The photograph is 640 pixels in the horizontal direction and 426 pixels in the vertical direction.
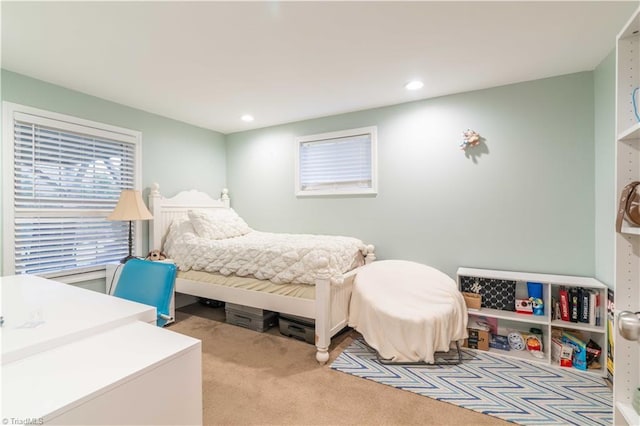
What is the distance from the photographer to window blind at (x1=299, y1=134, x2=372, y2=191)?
339 cm

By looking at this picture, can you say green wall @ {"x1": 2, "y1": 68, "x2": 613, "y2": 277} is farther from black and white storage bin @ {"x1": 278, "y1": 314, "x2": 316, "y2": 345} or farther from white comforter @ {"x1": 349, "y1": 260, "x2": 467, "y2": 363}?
black and white storage bin @ {"x1": 278, "y1": 314, "x2": 316, "y2": 345}

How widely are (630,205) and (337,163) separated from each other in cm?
270

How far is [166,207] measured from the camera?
3.46m

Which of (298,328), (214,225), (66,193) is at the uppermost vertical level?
(66,193)

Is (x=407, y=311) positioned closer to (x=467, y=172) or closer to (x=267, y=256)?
(x=267, y=256)

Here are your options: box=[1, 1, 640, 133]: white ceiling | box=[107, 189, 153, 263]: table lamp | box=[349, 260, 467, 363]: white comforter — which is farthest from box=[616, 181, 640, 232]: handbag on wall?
box=[107, 189, 153, 263]: table lamp

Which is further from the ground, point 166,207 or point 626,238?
point 166,207

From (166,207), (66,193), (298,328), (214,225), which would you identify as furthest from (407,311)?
(66,193)

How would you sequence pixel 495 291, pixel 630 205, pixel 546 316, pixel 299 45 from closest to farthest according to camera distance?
pixel 630 205 < pixel 299 45 < pixel 546 316 < pixel 495 291

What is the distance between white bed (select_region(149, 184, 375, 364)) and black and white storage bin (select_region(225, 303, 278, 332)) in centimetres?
33

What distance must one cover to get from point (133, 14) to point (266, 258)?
6.29ft

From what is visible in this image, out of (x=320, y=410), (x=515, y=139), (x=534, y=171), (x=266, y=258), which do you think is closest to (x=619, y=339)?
(x=320, y=410)

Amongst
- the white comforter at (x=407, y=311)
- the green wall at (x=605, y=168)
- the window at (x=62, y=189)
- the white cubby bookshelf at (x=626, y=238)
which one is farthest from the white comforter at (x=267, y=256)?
the green wall at (x=605, y=168)

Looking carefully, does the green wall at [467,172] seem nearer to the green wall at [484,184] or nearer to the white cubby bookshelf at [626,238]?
the green wall at [484,184]
